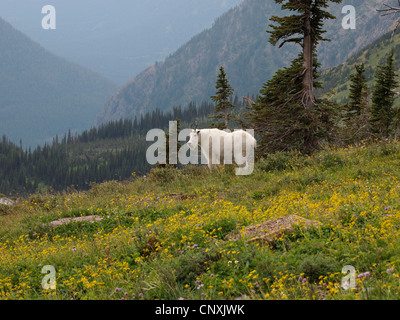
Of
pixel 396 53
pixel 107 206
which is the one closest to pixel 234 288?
pixel 107 206

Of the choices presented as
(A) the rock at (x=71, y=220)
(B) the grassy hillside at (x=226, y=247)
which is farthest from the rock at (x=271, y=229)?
(A) the rock at (x=71, y=220)

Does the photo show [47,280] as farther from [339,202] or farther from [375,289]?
[339,202]

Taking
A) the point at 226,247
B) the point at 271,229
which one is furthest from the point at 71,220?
the point at 271,229

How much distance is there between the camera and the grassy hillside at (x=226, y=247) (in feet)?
19.0

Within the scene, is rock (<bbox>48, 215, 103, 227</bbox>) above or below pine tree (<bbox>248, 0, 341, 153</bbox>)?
below

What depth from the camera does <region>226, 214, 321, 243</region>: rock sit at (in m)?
7.27

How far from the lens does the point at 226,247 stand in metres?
7.00

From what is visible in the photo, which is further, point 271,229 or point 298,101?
point 298,101

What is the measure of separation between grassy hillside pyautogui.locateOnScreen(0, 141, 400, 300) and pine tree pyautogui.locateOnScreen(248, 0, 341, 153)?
5.41 meters

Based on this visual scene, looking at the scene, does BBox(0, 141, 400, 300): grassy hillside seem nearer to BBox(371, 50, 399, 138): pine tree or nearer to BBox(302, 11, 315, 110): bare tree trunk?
BBox(302, 11, 315, 110): bare tree trunk

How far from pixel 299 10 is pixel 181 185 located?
11301mm

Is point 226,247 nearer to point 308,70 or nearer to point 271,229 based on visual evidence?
point 271,229

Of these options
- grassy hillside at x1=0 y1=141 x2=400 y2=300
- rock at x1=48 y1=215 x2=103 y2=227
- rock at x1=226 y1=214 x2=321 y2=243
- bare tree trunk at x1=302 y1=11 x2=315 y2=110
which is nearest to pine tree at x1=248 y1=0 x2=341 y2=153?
bare tree trunk at x1=302 y1=11 x2=315 y2=110

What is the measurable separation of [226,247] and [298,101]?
14.5m
